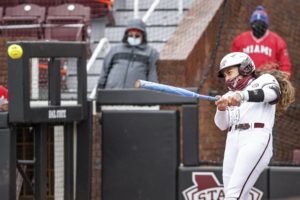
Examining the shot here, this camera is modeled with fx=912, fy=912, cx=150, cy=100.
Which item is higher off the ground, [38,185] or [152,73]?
[152,73]

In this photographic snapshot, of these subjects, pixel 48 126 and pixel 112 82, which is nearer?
pixel 48 126

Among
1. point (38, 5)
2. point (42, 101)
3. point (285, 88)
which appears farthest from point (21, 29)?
point (285, 88)

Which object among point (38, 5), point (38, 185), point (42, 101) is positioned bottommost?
point (38, 185)

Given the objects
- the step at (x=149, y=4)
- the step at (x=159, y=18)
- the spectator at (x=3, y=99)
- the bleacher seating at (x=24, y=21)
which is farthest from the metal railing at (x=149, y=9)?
the spectator at (x=3, y=99)

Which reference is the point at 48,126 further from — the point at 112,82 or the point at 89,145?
the point at 112,82

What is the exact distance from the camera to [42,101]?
865 centimetres

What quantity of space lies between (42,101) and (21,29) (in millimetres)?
3476

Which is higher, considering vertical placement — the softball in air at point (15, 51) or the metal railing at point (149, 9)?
the metal railing at point (149, 9)

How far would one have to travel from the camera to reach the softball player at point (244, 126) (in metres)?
7.29

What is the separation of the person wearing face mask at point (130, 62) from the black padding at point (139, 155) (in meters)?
0.90

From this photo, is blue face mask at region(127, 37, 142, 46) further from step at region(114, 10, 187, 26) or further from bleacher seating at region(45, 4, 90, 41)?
step at region(114, 10, 187, 26)

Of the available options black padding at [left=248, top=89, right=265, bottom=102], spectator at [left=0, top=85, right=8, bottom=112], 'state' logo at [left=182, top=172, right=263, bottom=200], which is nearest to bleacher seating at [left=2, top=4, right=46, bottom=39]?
spectator at [left=0, top=85, right=8, bottom=112]

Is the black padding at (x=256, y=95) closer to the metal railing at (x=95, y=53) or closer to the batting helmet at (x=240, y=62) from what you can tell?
the batting helmet at (x=240, y=62)

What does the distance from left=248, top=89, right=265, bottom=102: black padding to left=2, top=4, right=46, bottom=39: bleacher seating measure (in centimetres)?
528
